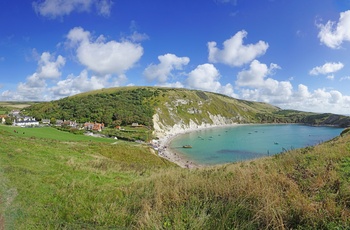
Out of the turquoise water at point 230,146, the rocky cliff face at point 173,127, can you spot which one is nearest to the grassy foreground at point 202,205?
the turquoise water at point 230,146

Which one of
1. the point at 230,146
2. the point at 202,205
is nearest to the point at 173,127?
the point at 230,146

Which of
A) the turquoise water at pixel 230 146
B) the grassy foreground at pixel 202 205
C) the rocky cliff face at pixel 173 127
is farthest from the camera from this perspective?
the rocky cliff face at pixel 173 127

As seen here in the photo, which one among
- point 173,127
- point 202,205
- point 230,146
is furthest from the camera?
point 173,127

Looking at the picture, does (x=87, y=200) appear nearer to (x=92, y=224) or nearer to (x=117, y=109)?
(x=92, y=224)

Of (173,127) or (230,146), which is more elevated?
(173,127)

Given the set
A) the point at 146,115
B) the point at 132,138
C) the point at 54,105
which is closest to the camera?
the point at 132,138

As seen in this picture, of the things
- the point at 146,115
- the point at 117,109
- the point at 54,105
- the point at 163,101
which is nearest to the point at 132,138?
the point at 146,115

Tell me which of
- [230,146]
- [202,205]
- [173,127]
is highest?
[202,205]

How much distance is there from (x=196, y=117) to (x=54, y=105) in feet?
396

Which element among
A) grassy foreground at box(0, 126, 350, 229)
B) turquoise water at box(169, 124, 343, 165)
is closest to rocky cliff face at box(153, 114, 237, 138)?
turquoise water at box(169, 124, 343, 165)

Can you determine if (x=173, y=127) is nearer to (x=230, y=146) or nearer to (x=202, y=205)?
(x=230, y=146)

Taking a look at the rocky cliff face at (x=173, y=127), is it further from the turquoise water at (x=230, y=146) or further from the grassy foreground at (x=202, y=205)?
the grassy foreground at (x=202, y=205)

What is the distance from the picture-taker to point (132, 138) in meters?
101

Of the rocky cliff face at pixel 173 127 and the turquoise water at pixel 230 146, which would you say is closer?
the turquoise water at pixel 230 146
